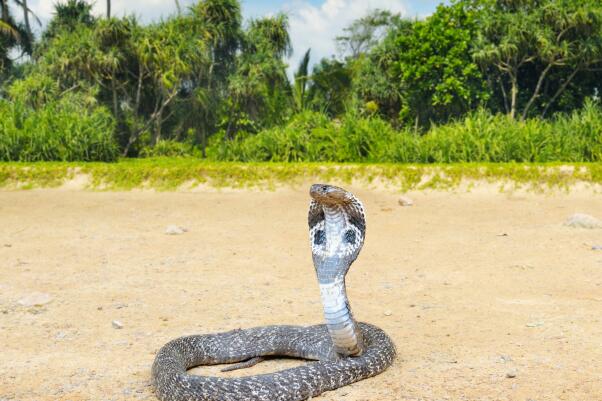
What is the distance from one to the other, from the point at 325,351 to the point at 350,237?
37.1 inches

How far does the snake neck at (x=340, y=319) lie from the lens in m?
3.94

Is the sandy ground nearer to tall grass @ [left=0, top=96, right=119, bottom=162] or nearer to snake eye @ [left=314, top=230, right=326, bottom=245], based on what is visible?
snake eye @ [left=314, top=230, right=326, bottom=245]

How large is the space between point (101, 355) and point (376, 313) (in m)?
2.20

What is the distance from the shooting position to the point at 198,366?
4789mm

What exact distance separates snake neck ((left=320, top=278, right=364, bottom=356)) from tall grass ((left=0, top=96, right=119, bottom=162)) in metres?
12.7

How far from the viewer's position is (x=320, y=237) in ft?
13.4

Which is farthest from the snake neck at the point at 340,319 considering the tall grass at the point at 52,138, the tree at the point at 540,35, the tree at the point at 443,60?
the tree at the point at 443,60

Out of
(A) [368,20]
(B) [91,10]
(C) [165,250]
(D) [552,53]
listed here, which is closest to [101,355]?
(C) [165,250]

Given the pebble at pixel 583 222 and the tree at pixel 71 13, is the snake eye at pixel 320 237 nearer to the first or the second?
the pebble at pixel 583 222

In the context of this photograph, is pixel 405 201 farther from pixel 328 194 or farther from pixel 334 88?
pixel 334 88

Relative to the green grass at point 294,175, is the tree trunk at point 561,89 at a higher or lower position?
higher

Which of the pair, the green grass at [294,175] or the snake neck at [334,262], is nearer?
the snake neck at [334,262]

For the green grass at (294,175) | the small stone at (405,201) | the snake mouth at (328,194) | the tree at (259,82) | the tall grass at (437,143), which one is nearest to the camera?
the snake mouth at (328,194)

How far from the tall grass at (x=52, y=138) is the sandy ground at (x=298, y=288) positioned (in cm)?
361
